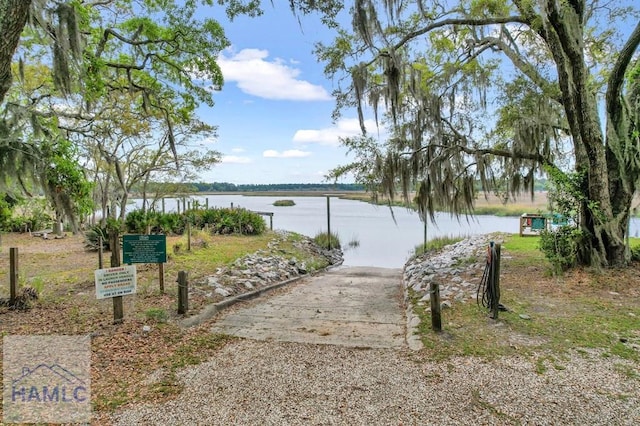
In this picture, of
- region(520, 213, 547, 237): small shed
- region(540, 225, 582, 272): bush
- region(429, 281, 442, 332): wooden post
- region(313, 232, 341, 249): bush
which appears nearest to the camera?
region(429, 281, 442, 332): wooden post

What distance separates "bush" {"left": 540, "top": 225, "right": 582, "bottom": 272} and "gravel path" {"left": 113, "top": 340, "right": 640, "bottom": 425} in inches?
126

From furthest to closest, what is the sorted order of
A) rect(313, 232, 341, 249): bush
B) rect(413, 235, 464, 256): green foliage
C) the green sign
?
rect(313, 232, 341, 249): bush, rect(413, 235, 464, 256): green foliage, the green sign

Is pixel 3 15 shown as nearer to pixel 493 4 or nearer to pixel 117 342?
pixel 117 342

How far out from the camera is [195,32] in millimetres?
6270

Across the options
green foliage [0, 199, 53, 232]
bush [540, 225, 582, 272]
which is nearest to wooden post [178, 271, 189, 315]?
bush [540, 225, 582, 272]

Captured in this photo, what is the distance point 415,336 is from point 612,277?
371cm

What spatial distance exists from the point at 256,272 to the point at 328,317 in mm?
2613

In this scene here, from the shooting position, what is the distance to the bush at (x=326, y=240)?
43.3 ft

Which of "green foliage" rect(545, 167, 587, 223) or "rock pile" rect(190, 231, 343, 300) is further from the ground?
"green foliage" rect(545, 167, 587, 223)

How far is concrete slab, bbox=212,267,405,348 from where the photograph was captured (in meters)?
3.54

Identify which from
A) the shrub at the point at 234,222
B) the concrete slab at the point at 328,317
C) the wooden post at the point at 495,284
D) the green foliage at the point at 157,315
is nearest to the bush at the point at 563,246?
the concrete slab at the point at 328,317

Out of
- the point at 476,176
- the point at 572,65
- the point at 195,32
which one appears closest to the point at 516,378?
the point at 572,65

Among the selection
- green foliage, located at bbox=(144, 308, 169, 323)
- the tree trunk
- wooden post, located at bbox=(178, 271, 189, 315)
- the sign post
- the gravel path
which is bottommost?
the gravel path

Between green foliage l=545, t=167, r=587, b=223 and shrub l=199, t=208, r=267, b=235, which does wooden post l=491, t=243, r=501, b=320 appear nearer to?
green foliage l=545, t=167, r=587, b=223
